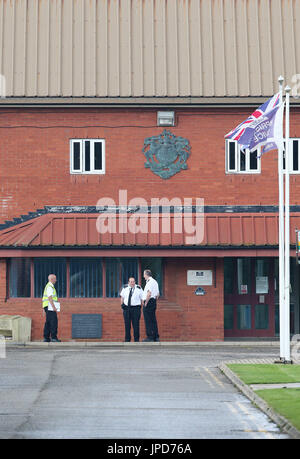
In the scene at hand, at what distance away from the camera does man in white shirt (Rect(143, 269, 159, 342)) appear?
84.4ft

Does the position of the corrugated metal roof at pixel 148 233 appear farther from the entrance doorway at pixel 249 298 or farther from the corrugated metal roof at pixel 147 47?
the corrugated metal roof at pixel 147 47

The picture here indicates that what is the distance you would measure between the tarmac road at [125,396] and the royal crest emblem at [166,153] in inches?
251

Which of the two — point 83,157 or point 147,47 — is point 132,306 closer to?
point 83,157

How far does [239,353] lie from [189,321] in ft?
13.3

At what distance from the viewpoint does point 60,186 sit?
28.1 meters

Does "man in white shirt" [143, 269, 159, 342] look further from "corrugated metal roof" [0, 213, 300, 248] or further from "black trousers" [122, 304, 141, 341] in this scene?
"corrugated metal roof" [0, 213, 300, 248]

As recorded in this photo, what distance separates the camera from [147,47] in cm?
2856

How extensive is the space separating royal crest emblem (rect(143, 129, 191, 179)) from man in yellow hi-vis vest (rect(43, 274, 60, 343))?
188 inches

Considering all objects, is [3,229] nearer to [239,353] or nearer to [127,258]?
[127,258]

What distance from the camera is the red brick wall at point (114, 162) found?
1105 inches

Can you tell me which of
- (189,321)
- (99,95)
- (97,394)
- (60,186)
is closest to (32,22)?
(99,95)

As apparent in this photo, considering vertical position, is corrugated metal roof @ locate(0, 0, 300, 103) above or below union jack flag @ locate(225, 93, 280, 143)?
above

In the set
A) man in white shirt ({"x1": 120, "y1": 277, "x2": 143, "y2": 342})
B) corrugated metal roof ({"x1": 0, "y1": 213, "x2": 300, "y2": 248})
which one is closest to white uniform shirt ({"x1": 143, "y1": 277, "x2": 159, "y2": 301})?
man in white shirt ({"x1": 120, "y1": 277, "x2": 143, "y2": 342})

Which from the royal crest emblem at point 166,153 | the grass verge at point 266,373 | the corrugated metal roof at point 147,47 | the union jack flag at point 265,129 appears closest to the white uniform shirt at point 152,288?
the royal crest emblem at point 166,153
